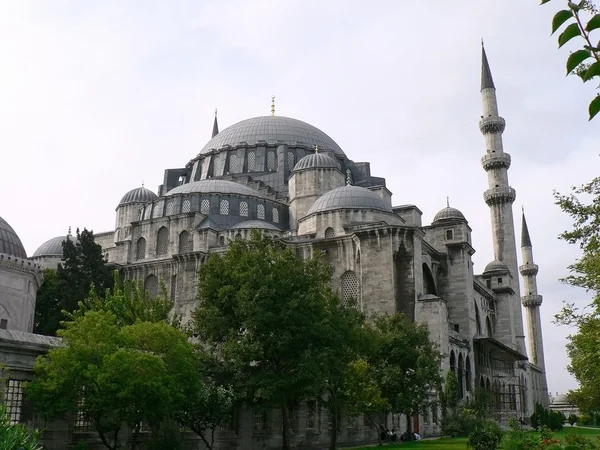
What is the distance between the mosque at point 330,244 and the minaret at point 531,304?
2973mm

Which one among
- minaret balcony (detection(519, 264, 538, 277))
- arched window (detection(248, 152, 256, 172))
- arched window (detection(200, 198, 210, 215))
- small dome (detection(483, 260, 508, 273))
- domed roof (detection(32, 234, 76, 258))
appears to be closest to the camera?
arched window (detection(200, 198, 210, 215))

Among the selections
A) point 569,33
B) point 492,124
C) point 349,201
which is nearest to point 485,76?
point 492,124

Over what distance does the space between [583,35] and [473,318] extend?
3766cm

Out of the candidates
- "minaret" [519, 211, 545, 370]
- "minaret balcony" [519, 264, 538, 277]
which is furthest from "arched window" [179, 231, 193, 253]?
"minaret balcony" [519, 264, 538, 277]

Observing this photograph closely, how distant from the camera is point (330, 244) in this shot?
117 feet

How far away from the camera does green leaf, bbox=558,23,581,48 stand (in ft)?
9.54

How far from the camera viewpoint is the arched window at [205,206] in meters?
40.0

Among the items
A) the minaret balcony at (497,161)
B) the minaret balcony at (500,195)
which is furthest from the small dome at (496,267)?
the minaret balcony at (497,161)

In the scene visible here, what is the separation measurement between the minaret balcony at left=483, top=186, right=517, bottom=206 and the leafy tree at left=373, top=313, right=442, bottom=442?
24770 mm

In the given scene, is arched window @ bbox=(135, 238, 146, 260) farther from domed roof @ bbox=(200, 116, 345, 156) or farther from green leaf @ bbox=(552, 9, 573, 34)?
green leaf @ bbox=(552, 9, 573, 34)

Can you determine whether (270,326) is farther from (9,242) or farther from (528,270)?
(528,270)

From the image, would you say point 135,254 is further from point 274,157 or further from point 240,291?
point 240,291

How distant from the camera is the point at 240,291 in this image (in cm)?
1981

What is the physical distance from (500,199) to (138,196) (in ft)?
83.9
